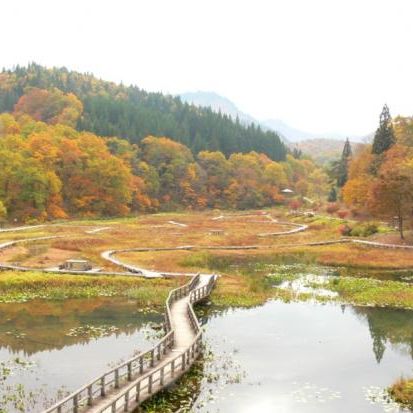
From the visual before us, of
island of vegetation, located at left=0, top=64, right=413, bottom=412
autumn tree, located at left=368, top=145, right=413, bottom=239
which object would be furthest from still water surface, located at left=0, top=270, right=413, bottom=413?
autumn tree, located at left=368, top=145, right=413, bottom=239

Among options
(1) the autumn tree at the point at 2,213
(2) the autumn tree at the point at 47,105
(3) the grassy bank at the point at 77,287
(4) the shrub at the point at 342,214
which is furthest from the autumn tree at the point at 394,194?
(2) the autumn tree at the point at 47,105

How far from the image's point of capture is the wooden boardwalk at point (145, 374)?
21000 millimetres

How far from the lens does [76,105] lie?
189 meters

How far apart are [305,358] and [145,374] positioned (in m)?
9.83

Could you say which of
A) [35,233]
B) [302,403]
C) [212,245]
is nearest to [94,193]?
[35,233]

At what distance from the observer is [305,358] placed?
29.7 metres

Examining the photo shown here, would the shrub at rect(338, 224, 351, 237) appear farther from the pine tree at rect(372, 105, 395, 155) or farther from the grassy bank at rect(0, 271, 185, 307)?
the grassy bank at rect(0, 271, 185, 307)

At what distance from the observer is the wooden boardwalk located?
21.0 m

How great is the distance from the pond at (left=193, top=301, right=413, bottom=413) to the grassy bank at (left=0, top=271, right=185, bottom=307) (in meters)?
7.46

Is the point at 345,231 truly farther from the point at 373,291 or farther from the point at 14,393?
the point at 14,393

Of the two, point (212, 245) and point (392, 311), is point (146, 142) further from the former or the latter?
point (392, 311)

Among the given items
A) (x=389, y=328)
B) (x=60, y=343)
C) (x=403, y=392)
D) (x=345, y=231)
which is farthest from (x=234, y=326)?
(x=345, y=231)

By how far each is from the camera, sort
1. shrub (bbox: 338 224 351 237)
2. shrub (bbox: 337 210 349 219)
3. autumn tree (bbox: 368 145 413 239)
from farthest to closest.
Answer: shrub (bbox: 337 210 349 219), shrub (bbox: 338 224 351 237), autumn tree (bbox: 368 145 413 239)

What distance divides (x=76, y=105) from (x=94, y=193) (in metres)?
75.5
